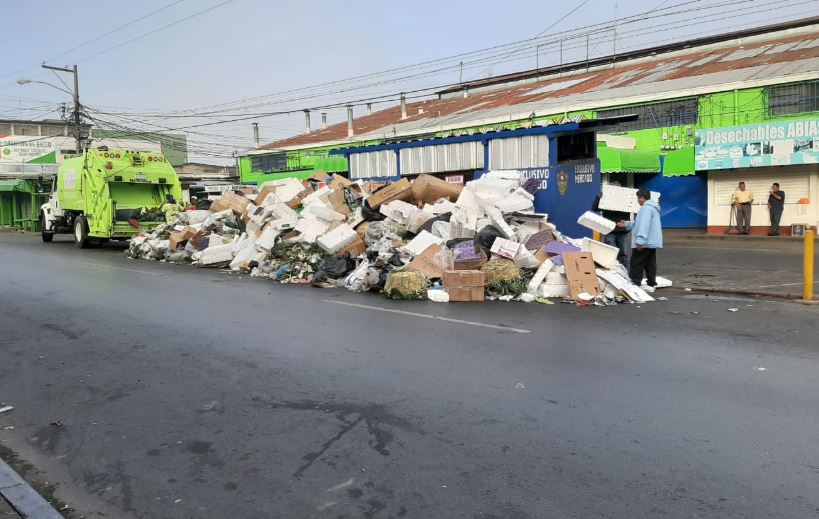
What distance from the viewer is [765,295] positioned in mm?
9852

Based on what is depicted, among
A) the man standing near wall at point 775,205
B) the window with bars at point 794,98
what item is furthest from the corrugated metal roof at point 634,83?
the man standing near wall at point 775,205

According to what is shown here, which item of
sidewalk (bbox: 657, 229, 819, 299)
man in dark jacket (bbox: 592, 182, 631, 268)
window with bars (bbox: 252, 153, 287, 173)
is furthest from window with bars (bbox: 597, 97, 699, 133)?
window with bars (bbox: 252, 153, 287, 173)

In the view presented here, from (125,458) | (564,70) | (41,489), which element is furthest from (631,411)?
A: (564,70)

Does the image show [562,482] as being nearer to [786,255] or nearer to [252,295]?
[252,295]

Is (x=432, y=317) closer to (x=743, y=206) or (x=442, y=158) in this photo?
(x=442, y=158)

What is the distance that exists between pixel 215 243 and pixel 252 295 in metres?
6.29

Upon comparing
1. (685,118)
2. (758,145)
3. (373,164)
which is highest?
(685,118)

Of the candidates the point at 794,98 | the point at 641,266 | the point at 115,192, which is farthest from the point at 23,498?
the point at 794,98

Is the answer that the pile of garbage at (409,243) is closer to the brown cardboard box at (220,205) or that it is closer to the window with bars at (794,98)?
the brown cardboard box at (220,205)

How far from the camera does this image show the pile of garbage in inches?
394

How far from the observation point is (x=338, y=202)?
15.6 meters

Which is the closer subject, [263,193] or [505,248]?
[505,248]

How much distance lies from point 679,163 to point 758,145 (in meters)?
3.46

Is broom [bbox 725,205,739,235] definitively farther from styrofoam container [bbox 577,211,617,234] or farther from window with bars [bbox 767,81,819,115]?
styrofoam container [bbox 577,211,617,234]
